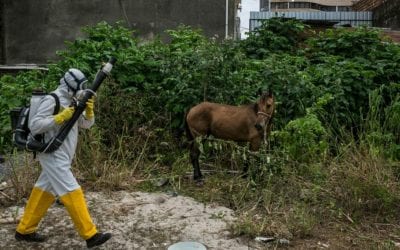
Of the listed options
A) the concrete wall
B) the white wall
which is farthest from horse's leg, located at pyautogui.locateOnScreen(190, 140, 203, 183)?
the white wall

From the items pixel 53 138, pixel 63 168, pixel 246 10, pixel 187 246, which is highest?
pixel 246 10

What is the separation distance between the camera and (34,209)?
4.96 meters

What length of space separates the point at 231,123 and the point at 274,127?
147 centimetres

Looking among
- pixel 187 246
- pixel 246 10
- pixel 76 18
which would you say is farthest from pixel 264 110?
pixel 246 10

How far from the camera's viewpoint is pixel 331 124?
7723 millimetres

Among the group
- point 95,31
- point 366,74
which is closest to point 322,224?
point 366,74

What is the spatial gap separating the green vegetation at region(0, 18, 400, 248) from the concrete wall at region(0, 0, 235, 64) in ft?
14.1

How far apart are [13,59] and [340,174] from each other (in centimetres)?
1153

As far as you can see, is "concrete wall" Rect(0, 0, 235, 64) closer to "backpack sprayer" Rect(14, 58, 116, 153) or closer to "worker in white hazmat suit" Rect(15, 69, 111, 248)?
"worker in white hazmat suit" Rect(15, 69, 111, 248)

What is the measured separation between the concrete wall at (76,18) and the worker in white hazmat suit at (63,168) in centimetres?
993

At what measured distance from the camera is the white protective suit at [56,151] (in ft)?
15.1

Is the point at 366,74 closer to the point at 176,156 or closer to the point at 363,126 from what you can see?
the point at 363,126

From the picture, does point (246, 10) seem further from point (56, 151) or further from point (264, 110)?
point (56, 151)

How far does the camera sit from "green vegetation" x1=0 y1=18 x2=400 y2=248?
18.8 feet
